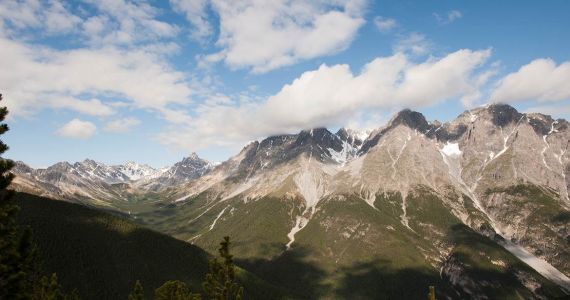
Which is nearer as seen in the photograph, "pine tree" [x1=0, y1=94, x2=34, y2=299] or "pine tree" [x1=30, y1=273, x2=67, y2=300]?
"pine tree" [x1=0, y1=94, x2=34, y2=299]

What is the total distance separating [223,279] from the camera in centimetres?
4000

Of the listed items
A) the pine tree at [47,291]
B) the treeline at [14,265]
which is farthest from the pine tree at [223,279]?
the pine tree at [47,291]

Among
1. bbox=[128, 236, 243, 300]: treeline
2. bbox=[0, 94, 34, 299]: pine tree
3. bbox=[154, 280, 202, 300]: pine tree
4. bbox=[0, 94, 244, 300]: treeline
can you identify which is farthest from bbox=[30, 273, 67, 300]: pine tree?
bbox=[128, 236, 243, 300]: treeline

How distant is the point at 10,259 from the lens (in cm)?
3975

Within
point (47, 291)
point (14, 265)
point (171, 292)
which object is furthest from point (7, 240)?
point (47, 291)

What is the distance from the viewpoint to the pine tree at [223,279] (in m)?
39.4

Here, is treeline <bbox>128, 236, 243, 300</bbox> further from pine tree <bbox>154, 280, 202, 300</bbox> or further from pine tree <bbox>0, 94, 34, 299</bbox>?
pine tree <bbox>0, 94, 34, 299</bbox>

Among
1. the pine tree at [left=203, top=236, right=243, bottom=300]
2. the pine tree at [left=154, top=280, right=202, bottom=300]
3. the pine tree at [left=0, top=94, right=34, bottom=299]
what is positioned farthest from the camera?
the pine tree at [left=154, top=280, right=202, bottom=300]

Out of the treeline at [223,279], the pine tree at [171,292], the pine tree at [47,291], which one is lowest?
the pine tree at [47,291]

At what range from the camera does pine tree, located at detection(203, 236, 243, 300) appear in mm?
39406

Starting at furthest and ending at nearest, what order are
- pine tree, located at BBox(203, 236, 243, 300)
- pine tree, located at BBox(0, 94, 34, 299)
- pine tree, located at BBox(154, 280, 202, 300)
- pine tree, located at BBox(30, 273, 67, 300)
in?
pine tree, located at BBox(30, 273, 67, 300) → pine tree, located at BBox(154, 280, 202, 300) → pine tree, located at BBox(203, 236, 243, 300) → pine tree, located at BBox(0, 94, 34, 299)

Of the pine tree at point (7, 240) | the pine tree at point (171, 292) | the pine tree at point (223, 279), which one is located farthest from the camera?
the pine tree at point (171, 292)

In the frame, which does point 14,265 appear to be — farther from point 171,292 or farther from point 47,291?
point 47,291

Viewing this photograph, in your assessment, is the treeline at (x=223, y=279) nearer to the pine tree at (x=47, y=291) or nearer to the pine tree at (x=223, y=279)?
the pine tree at (x=223, y=279)
